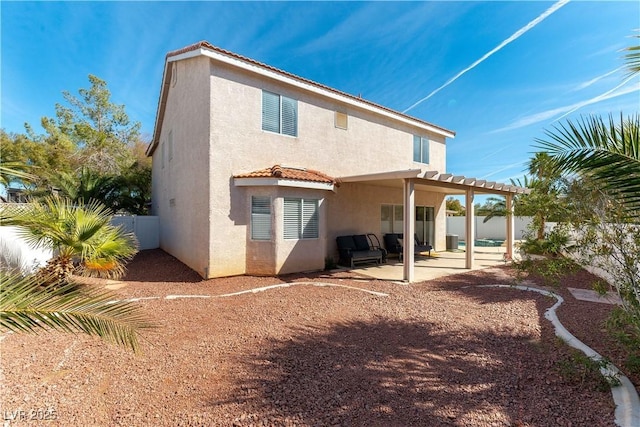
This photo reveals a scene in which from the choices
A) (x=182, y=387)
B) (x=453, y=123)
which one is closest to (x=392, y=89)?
(x=453, y=123)

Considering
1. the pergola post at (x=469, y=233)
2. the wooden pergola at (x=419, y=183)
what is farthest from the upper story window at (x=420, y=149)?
the pergola post at (x=469, y=233)

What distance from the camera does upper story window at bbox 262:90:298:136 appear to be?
11664 millimetres

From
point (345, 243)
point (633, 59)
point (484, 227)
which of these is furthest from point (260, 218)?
point (484, 227)

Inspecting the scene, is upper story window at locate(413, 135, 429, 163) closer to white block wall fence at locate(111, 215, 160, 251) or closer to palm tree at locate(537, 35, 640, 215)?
palm tree at locate(537, 35, 640, 215)

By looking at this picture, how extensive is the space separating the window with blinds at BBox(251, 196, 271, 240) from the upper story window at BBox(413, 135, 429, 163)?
1088cm

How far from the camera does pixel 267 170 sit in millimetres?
11383

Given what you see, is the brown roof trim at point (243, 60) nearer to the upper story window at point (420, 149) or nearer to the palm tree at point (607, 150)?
the upper story window at point (420, 149)

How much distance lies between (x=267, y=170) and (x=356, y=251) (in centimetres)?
526

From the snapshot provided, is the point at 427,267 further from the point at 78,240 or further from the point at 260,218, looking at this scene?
the point at 78,240

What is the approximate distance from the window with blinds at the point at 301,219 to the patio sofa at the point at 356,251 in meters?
1.88

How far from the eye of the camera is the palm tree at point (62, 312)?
2580mm

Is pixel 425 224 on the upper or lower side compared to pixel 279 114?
lower

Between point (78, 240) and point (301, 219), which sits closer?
point (78, 240)

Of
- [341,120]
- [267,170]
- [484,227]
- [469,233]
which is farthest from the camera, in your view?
[484,227]
